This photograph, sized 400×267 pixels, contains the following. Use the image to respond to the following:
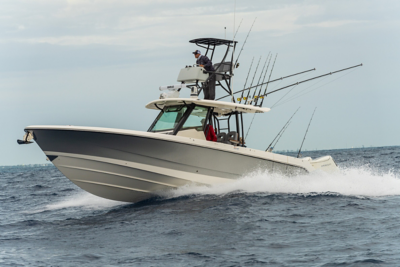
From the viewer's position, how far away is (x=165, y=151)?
9.91m

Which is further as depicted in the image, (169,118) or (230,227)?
(169,118)

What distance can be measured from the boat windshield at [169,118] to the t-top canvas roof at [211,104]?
5.0 inches

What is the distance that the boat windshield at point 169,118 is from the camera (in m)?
10.6

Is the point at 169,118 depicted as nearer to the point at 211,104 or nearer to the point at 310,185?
the point at 211,104

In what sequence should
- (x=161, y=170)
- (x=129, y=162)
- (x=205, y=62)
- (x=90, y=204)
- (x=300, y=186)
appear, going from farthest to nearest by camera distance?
(x=90, y=204) < (x=205, y=62) < (x=300, y=186) < (x=161, y=170) < (x=129, y=162)

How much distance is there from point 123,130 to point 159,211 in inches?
69.9

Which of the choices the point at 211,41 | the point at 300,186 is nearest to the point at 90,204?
the point at 211,41

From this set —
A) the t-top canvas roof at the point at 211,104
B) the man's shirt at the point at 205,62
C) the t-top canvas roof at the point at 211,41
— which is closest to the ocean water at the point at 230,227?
the t-top canvas roof at the point at 211,104

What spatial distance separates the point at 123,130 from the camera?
31.2 ft

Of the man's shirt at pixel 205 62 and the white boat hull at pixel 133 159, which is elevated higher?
the man's shirt at pixel 205 62

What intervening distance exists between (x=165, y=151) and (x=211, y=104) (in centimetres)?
171

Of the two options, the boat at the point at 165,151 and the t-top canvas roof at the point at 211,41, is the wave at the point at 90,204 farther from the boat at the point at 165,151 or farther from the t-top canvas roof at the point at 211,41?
the t-top canvas roof at the point at 211,41

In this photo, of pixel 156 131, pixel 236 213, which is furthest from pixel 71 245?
pixel 156 131

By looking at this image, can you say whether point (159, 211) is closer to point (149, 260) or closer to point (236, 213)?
point (236, 213)
